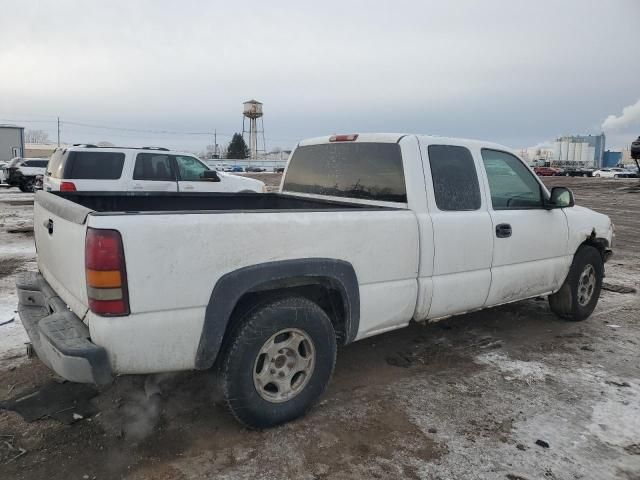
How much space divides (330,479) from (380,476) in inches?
10.9

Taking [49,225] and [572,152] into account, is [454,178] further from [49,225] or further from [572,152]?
[572,152]

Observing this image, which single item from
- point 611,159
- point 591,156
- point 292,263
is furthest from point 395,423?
point 591,156

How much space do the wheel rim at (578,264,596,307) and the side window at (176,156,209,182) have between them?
8215 mm

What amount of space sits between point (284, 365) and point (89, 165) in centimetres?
881

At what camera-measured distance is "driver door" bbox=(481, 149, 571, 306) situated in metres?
4.36

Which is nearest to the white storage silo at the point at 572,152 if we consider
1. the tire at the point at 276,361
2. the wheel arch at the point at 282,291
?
the wheel arch at the point at 282,291

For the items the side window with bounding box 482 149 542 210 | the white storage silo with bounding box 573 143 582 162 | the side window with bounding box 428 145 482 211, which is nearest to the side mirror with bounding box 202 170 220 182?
the side window with bounding box 482 149 542 210

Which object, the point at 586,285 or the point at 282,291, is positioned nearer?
the point at 282,291

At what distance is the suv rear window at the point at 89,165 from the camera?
33.7ft

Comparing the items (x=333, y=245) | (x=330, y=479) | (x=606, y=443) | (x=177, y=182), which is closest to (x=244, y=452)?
(x=330, y=479)

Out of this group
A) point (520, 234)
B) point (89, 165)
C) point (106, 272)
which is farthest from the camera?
point (89, 165)

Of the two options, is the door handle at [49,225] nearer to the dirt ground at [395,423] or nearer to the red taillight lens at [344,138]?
the dirt ground at [395,423]

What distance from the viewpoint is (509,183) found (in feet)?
15.1

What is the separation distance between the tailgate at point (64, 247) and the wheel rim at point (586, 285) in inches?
191
